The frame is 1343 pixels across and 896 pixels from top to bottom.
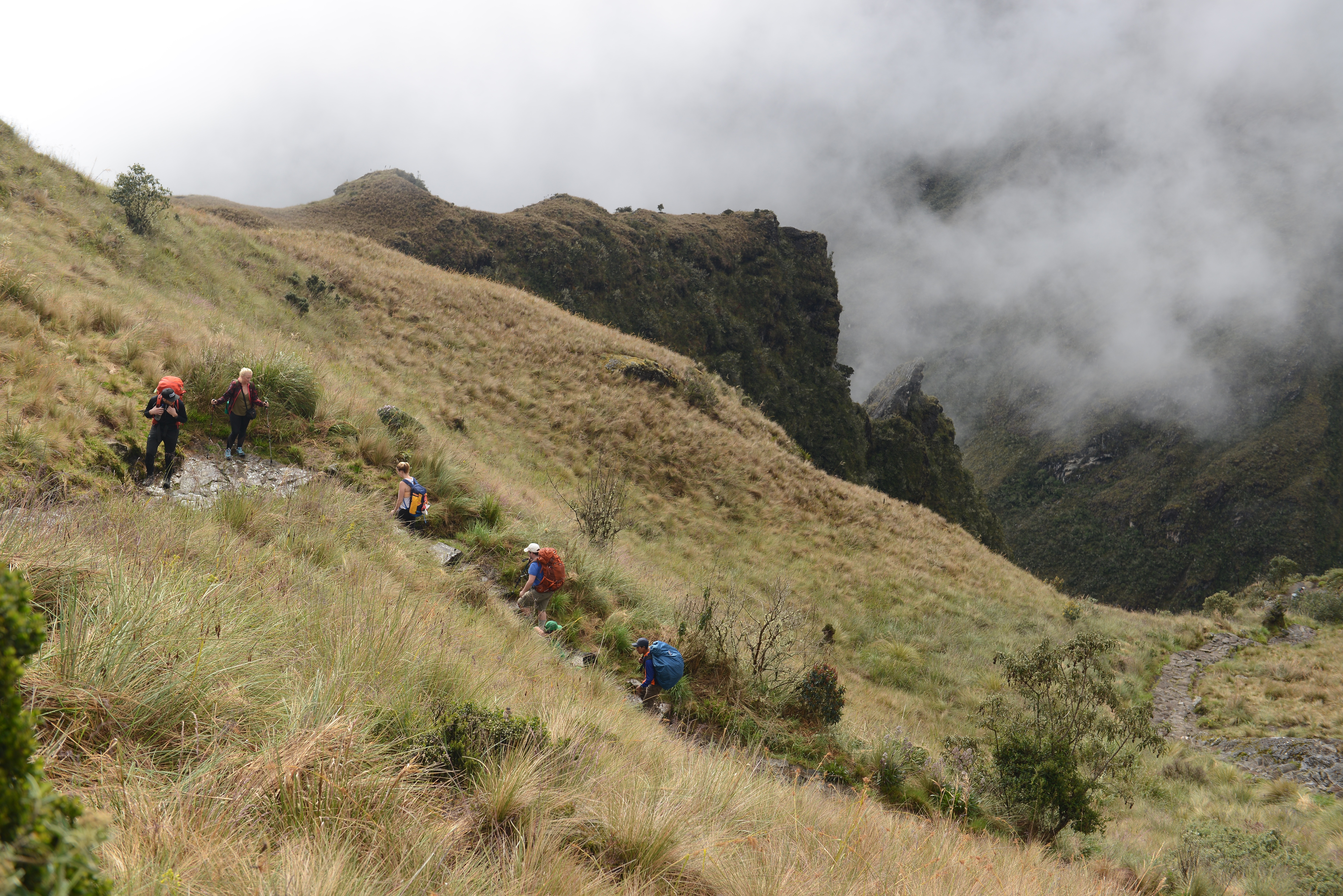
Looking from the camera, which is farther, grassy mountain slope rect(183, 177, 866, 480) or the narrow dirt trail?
grassy mountain slope rect(183, 177, 866, 480)

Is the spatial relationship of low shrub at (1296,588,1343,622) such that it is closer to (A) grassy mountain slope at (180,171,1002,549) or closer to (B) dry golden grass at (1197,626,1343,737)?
(B) dry golden grass at (1197,626,1343,737)

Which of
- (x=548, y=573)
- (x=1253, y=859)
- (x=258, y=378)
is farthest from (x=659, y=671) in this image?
(x=258, y=378)

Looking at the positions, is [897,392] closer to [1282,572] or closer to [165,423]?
[1282,572]

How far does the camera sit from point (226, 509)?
5586mm

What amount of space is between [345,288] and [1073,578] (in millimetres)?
127067

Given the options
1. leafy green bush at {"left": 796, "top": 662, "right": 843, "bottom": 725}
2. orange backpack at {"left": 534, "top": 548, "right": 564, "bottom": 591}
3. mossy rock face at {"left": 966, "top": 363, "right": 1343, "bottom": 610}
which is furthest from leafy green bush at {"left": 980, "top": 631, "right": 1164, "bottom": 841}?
mossy rock face at {"left": 966, "top": 363, "right": 1343, "bottom": 610}

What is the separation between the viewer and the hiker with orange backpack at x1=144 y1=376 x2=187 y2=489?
270 inches

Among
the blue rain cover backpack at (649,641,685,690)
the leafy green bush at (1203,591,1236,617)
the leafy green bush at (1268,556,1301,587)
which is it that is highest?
the leafy green bush at (1268,556,1301,587)

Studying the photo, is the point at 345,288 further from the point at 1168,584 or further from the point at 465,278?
the point at 1168,584

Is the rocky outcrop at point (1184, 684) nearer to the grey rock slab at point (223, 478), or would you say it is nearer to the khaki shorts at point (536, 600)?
the khaki shorts at point (536, 600)

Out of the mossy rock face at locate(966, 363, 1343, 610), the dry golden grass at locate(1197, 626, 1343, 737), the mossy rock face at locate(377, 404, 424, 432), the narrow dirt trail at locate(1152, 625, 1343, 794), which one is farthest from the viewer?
the mossy rock face at locate(966, 363, 1343, 610)

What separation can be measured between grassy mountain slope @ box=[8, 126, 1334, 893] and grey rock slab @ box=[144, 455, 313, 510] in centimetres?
47

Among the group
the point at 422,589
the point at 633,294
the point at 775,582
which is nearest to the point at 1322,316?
the point at 633,294

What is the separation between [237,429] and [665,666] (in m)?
6.69
